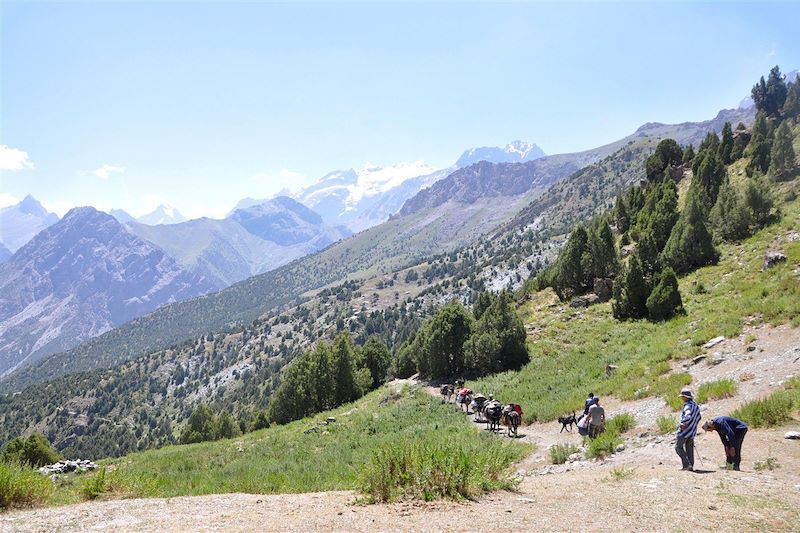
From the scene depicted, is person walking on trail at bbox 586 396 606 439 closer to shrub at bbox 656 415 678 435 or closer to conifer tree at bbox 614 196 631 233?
shrub at bbox 656 415 678 435

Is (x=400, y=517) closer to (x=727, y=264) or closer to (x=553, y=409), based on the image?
(x=553, y=409)

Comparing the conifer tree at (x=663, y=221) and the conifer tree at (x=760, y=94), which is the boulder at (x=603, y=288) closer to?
the conifer tree at (x=663, y=221)

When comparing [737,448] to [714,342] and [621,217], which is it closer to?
[714,342]

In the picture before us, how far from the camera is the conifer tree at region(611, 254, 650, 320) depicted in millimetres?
37188

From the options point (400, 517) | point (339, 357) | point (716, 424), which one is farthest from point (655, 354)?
point (339, 357)

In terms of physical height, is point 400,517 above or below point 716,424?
above

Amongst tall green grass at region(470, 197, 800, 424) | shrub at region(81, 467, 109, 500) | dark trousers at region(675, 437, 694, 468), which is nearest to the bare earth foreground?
dark trousers at region(675, 437, 694, 468)

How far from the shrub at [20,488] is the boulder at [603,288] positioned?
4538 cm

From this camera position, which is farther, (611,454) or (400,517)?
(611,454)

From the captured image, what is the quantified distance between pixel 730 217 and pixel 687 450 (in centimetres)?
4127

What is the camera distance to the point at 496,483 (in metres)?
10.5

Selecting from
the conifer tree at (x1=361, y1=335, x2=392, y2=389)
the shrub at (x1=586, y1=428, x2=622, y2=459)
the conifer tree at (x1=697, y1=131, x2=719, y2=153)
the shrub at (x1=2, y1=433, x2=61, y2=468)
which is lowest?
the conifer tree at (x1=361, y1=335, x2=392, y2=389)

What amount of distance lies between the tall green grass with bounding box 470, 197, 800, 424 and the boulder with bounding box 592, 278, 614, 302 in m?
2.60

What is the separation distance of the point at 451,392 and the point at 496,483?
2556 cm
